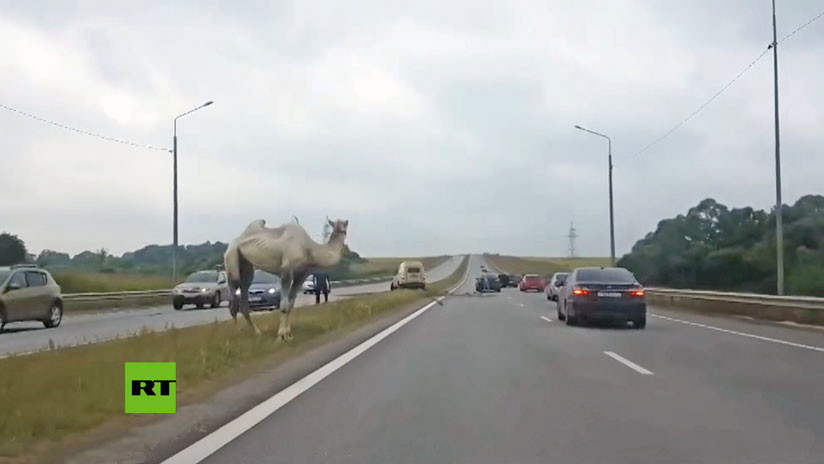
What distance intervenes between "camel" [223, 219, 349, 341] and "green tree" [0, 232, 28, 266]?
35176mm

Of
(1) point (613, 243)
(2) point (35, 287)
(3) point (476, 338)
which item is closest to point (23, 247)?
(2) point (35, 287)

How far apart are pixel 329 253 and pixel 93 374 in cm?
753

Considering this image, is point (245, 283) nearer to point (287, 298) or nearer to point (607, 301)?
A: point (287, 298)

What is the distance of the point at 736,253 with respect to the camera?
1966 inches

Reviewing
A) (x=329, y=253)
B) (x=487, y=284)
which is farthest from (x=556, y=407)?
(x=487, y=284)

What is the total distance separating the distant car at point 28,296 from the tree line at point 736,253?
1064 inches

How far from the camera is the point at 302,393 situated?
459 inches

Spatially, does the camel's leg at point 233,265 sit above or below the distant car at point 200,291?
above

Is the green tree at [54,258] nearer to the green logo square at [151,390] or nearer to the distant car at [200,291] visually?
the distant car at [200,291]

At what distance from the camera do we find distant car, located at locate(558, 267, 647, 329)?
79.8 ft

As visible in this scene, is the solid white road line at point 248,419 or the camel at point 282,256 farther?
the camel at point 282,256

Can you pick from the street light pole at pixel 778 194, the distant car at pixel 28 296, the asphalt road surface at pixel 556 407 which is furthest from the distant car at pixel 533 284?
the asphalt road surface at pixel 556 407

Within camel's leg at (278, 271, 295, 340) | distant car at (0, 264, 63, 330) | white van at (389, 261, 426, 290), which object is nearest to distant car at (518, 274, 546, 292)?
white van at (389, 261, 426, 290)

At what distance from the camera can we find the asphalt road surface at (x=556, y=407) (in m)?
8.07
